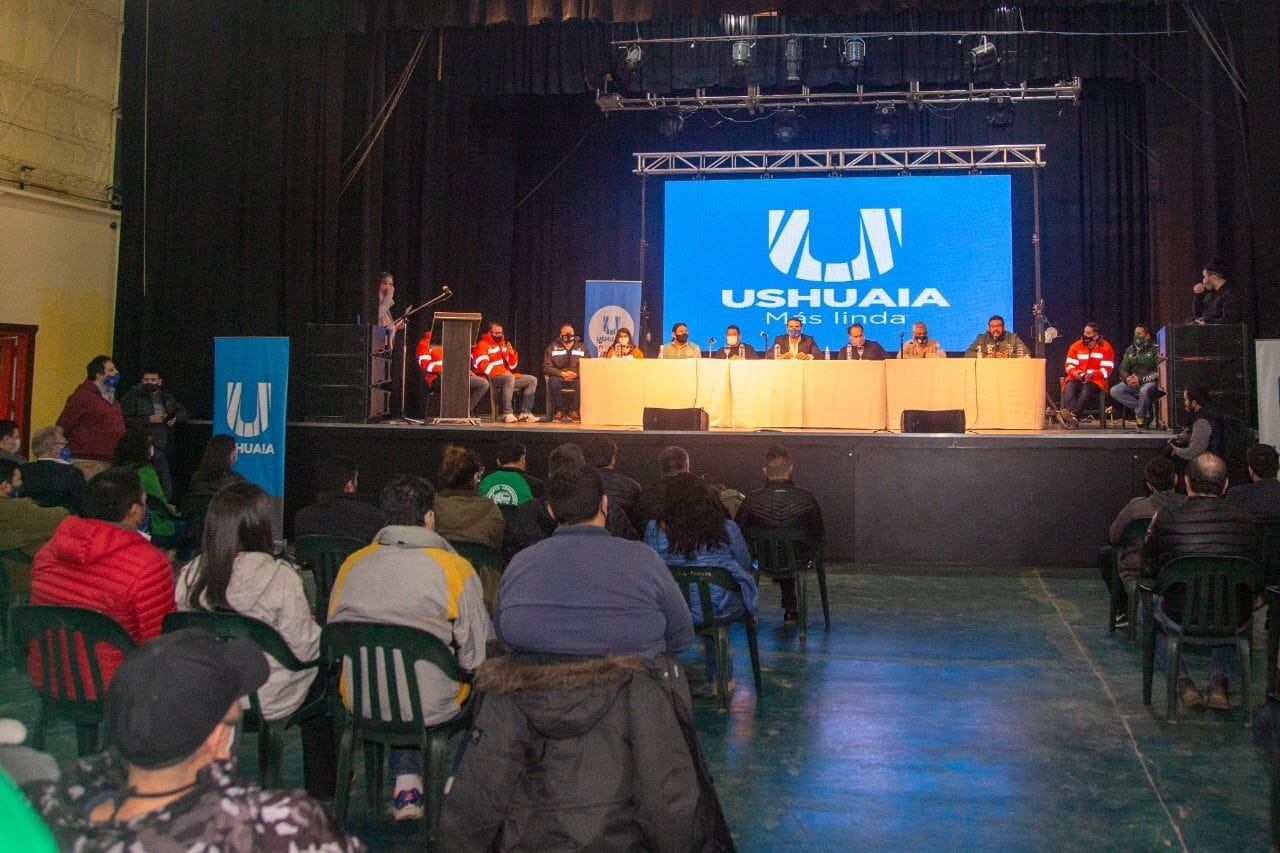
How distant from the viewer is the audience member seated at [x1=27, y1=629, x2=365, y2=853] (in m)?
1.50

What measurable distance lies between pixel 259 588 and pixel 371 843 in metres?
0.83

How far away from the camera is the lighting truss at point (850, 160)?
1222 centimetres

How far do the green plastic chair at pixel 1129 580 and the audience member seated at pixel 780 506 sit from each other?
152 centimetres

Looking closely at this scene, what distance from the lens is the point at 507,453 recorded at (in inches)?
231

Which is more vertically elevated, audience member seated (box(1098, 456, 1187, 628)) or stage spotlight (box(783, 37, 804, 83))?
stage spotlight (box(783, 37, 804, 83))

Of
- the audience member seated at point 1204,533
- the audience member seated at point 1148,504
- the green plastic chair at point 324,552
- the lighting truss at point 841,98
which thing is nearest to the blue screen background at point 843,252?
the lighting truss at point 841,98

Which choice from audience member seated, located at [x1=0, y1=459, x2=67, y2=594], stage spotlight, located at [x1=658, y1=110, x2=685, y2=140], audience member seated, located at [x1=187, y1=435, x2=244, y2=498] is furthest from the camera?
stage spotlight, located at [x1=658, y1=110, x2=685, y2=140]

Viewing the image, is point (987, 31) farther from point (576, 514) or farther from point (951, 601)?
point (576, 514)

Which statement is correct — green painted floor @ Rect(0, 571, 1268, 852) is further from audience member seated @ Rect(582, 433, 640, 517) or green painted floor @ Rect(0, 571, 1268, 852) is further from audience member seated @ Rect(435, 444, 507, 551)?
audience member seated @ Rect(435, 444, 507, 551)

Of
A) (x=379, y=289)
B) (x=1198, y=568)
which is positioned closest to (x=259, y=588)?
(x=1198, y=568)

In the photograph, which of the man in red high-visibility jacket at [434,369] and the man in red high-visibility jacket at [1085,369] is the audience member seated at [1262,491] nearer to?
the man in red high-visibility jacket at [1085,369]

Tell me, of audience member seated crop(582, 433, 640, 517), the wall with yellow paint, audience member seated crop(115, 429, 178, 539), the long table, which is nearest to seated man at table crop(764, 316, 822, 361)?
the long table

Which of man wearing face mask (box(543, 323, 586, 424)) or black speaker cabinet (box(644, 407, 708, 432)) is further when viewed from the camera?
man wearing face mask (box(543, 323, 586, 424))

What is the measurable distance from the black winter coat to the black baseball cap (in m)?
0.90
